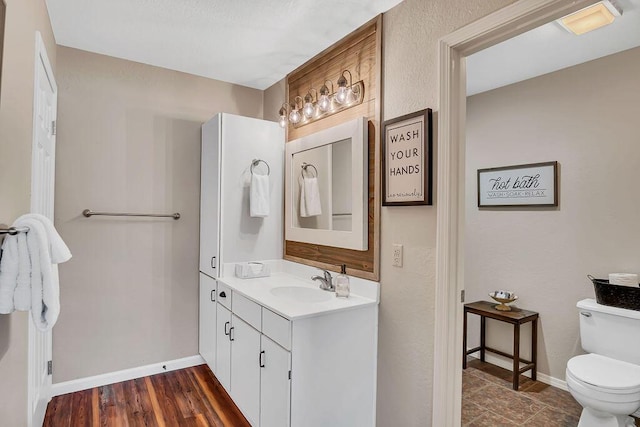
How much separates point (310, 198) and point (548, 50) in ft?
6.00

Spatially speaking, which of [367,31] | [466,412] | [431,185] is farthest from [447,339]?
[367,31]

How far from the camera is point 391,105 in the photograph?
75.2 inches

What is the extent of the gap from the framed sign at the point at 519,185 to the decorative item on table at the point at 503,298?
720mm

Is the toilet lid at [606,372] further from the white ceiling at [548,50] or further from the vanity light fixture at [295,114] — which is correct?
the vanity light fixture at [295,114]

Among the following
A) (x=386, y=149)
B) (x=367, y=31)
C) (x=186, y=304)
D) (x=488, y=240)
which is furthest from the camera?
(x=488, y=240)

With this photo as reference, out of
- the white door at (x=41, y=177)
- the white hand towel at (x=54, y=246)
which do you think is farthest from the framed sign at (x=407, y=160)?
the white door at (x=41, y=177)

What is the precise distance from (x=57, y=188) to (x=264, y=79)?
1706mm

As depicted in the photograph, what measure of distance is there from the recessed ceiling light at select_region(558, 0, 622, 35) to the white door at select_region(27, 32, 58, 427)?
2636mm

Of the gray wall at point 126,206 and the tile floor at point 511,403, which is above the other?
the gray wall at point 126,206

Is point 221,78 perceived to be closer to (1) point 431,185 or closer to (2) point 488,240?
(1) point 431,185

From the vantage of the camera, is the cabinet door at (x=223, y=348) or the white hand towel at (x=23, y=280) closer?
the white hand towel at (x=23, y=280)

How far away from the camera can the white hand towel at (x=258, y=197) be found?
8.52 feet

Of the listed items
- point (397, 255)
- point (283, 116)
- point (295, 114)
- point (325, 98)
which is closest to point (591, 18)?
point (325, 98)

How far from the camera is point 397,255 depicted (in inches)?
72.8
